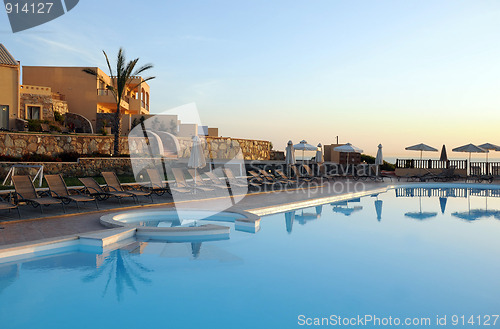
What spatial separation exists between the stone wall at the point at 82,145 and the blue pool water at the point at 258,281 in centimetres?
1063

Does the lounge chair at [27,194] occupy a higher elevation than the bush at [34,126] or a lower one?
lower

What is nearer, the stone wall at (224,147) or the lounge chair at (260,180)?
the lounge chair at (260,180)

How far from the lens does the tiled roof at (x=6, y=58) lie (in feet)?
72.1

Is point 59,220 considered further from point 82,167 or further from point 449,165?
point 449,165

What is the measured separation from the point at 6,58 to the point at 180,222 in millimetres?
19221

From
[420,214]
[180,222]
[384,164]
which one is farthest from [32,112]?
[384,164]

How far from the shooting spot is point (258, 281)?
18.2 feet

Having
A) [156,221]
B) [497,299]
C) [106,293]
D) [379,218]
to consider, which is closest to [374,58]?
[379,218]

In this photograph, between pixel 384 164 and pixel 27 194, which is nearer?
pixel 27 194

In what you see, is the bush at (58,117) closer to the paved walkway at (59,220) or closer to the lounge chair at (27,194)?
the paved walkway at (59,220)

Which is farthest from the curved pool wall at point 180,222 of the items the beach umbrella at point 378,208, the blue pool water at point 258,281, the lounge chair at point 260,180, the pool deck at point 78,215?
the lounge chair at point 260,180

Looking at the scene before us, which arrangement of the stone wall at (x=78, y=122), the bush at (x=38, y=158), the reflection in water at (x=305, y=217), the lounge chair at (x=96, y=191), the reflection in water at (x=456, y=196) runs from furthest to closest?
1. the stone wall at (x=78, y=122)
2. the bush at (x=38, y=158)
3. the reflection in water at (x=456, y=196)
4. the reflection in water at (x=305, y=217)
5. the lounge chair at (x=96, y=191)

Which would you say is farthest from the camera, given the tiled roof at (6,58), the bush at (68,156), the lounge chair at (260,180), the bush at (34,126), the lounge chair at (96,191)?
the tiled roof at (6,58)

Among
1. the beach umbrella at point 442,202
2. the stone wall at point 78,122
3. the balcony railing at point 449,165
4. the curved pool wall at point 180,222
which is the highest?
the stone wall at point 78,122
